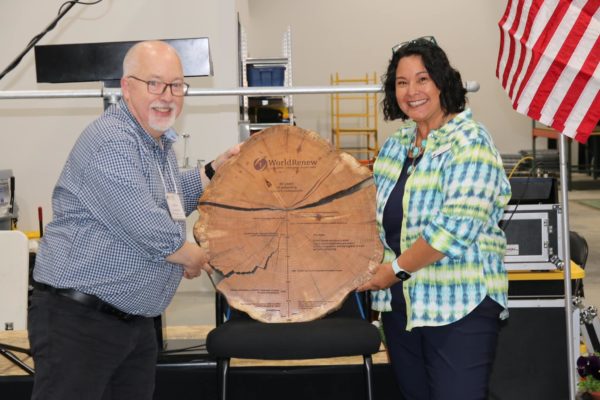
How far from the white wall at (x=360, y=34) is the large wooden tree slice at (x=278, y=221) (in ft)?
36.5

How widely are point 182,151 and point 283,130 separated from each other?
4.02 metres

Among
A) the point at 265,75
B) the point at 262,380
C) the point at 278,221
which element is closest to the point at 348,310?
the point at 262,380

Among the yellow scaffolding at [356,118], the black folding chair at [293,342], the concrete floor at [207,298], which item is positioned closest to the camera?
the black folding chair at [293,342]

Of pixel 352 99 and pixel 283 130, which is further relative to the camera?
pixel 352 99

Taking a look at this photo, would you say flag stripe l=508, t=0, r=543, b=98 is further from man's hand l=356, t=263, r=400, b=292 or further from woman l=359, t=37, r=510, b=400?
man's hand l=356, t=263, r=400, b=292

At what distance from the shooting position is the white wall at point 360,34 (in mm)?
13258

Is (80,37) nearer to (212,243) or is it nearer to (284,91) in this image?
(284,91)

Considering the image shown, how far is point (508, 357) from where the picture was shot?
2.93 m

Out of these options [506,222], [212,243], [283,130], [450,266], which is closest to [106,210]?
[212,243]

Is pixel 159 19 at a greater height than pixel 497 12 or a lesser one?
lesser

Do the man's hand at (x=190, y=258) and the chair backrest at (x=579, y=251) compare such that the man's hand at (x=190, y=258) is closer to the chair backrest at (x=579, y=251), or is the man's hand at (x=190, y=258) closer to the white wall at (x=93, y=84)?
the chair backrest at (x=579, y=251)

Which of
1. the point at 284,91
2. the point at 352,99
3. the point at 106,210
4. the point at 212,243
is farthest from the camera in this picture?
the point at 352,99

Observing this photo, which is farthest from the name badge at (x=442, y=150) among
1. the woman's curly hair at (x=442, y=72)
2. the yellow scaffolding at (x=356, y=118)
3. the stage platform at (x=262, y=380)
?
the yellow scaffolding at (x=356, y=118)

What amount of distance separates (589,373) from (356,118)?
34.9 ft
